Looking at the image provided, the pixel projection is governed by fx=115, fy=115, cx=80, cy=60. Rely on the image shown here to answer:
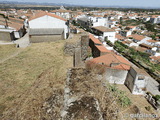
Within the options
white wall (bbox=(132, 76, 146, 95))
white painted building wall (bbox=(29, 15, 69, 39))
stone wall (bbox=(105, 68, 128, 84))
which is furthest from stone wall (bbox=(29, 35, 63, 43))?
white wall (bbox=(132, 76, 146, 95))

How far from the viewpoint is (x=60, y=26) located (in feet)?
73.7

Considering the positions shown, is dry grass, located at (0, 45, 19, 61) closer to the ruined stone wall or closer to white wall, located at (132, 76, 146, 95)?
the ruined stone wall

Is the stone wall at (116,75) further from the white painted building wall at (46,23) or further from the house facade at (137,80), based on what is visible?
the white painted building wall at (46,23)

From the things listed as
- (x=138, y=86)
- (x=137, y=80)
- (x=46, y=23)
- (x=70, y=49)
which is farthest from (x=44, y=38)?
(x=138, y=86)

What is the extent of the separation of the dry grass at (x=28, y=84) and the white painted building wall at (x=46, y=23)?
10631mm

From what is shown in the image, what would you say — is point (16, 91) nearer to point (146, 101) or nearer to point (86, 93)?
point (86, 93)

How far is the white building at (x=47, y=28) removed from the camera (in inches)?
800

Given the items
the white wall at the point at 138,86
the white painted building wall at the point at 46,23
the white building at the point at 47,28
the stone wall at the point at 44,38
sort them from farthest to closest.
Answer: the white painted building wall at the point at 46,23, the white building at the point at 47,28, the stone wall at the point at 44,38, the white wall at the point at 138,86

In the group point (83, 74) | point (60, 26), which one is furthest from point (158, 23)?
point (83, 74)

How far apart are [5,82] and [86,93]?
620 centimetres

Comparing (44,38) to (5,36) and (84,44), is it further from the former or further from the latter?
(84,44)

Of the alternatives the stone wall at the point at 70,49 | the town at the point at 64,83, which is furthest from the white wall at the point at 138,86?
the stone wall at the point at 70,49

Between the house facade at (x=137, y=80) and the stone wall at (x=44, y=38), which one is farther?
the stone wall at (x=44, y=38)

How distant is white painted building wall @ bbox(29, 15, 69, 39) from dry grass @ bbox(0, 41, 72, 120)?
419 inches
